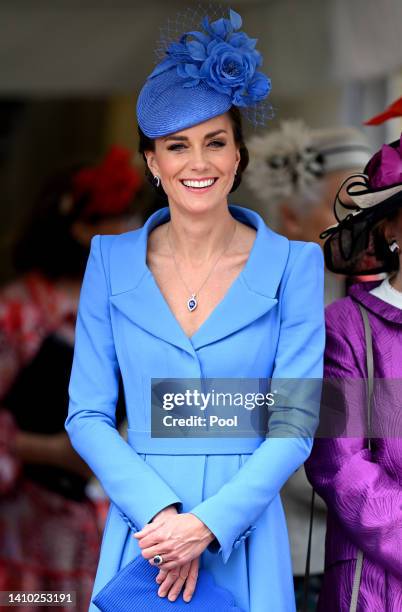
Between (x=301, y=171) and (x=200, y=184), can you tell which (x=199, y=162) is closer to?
(x=200, y=184)

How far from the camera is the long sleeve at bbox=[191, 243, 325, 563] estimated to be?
274 cm

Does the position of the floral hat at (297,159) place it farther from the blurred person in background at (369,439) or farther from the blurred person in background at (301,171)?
the blurred person in background at (369,439)

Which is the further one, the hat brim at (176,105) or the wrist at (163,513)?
the hat brim at (176,105)

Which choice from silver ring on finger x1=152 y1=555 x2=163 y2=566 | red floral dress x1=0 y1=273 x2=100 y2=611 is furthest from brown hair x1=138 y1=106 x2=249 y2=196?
red floral dress x1=0 y1=273 x2=100 y2=611

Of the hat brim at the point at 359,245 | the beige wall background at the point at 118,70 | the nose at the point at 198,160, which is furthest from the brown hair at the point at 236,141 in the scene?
the beige wall background at the point at 118,70

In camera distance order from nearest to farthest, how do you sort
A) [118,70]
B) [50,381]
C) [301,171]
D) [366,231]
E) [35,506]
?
[366,231], [301,171], [50,381], [35,506], [118,70]

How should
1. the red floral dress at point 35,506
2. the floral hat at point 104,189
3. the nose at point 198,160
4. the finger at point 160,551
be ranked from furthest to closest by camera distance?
the floral hat at point 104,189, the red floral dress at point 35,506, the nose at point 198,160, the finger at point 160,551

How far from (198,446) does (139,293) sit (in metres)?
0.41

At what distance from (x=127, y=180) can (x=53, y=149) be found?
0.92 meters

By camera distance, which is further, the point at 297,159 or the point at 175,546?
the point at 297,159

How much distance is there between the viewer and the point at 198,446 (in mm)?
2887

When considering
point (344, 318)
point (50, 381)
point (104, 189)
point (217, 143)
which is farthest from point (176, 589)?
point (104, 189)

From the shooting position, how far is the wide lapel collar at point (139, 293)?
2895 millimetres

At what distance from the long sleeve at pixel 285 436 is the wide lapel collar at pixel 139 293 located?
257 millimetres
